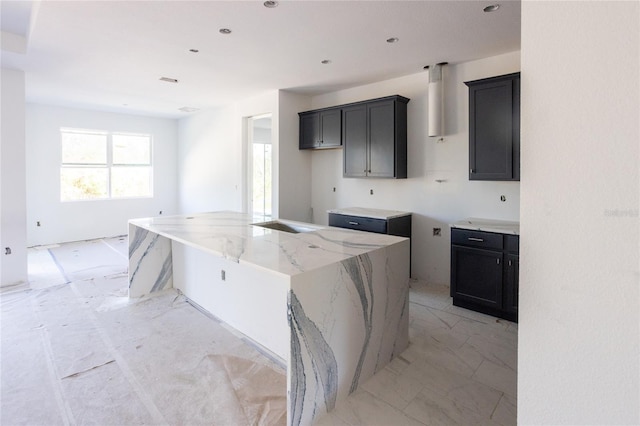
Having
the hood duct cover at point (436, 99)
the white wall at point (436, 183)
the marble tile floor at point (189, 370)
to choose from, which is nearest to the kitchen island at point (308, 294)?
the marble tile floor at point (189, 370)

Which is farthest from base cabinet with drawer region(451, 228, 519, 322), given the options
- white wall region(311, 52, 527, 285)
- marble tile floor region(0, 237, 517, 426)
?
white wall region(311, 52, 527, 285)

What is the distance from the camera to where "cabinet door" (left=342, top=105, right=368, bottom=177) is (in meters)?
4.47

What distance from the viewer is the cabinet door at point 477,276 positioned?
322 cm

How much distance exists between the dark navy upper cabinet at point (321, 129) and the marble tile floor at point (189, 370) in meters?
2.45

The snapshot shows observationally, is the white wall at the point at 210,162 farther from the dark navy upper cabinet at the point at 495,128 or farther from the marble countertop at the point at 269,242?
the dark navy upper cabinet at the point at 495,128

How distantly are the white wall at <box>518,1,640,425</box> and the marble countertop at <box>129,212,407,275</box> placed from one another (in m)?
1.15

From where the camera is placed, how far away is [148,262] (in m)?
3.74

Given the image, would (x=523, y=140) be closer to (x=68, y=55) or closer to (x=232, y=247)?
(x=232, y=247)

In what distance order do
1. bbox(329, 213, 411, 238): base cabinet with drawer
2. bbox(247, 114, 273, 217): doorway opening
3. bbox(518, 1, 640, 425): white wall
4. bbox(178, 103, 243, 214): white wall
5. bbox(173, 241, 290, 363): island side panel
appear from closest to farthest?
1. bbox(518, 1, 640, 425): white wall
2. bbox(173, 241, 290, 363): island side panel
3. bbox(329, 213, 411, 238): base cabinet with drawer
4. bbox(247, 114, 273, 217): doorway opening
5. bbox(178, 103, 243, 214): white wall

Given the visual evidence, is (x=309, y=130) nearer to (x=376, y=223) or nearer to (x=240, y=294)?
(x=376, y=223)

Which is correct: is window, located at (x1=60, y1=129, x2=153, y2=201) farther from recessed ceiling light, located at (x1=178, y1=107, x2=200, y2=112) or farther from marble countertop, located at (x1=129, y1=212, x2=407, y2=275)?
marble countertop, located at (x1=129, y1=212, x2=407, y2=275)

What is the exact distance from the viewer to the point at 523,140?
34.9 inches

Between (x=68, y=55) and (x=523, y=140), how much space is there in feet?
14.7

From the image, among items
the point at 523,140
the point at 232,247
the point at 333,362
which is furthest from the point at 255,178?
the point at 523,140
